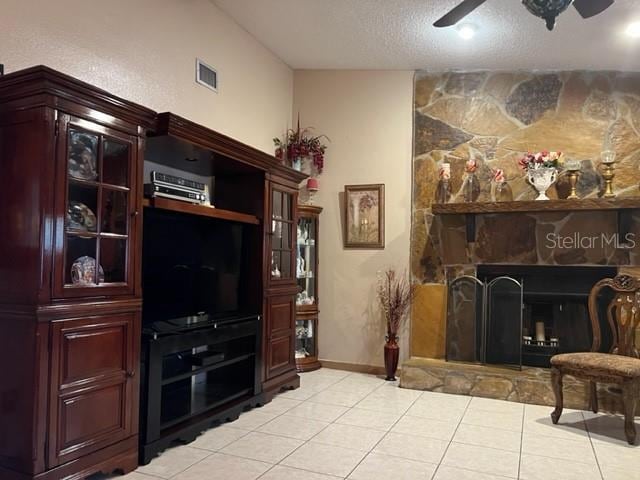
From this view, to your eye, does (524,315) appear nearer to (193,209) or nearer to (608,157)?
(608,157)

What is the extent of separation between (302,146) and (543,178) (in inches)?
92.5

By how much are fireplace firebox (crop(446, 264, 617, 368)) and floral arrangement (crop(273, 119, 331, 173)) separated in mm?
1965

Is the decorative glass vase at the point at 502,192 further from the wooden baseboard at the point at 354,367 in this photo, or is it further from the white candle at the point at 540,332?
the wooden baseboard at the point at 354,367

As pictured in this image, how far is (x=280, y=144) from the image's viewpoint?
5.11 m

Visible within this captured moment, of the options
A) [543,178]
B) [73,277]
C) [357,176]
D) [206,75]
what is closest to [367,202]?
[357,176]

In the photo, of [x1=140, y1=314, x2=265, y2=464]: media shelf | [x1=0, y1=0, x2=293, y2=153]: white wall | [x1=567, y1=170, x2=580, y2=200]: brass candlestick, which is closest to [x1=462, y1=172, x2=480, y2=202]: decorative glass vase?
[x1=567, y1=170, x2=580, y2=200]: brass candlestick

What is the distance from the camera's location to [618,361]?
329cm

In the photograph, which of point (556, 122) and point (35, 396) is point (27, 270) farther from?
point (556, 122)

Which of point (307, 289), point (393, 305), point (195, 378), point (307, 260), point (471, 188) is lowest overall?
point (195, 378)

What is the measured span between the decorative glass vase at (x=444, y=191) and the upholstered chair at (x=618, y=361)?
1.56 meters

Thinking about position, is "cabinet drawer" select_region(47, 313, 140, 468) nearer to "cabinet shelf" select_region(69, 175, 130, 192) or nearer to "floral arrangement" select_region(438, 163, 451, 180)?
"cabinet shelf" select_region(69, 175, 130, 192)

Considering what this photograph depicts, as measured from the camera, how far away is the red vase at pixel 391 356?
15.3 ft

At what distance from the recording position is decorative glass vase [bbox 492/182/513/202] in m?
4.59

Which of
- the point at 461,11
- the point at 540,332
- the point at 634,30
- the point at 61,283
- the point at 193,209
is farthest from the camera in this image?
the point at 540,332
